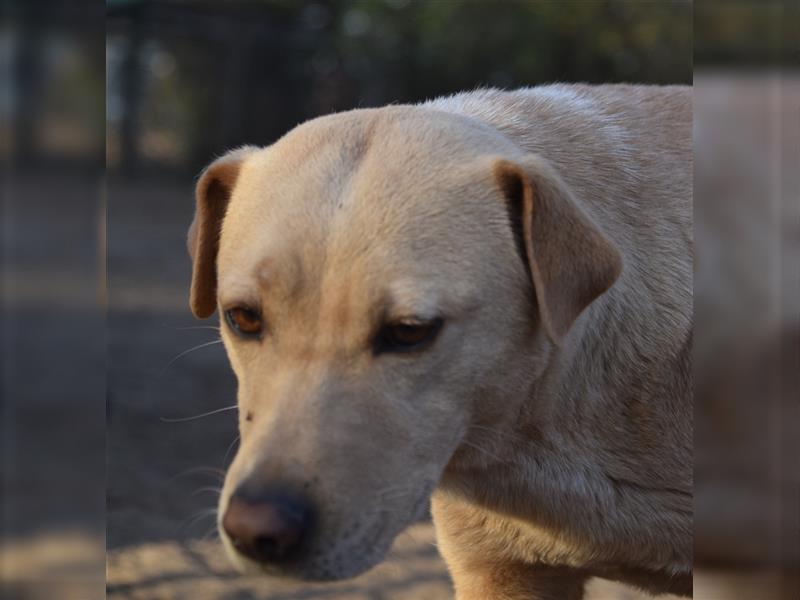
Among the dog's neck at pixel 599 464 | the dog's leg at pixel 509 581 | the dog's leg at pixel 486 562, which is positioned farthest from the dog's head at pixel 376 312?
the dog's leg at pixel 509 581

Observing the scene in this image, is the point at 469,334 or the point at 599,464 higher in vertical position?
the point at 469,334

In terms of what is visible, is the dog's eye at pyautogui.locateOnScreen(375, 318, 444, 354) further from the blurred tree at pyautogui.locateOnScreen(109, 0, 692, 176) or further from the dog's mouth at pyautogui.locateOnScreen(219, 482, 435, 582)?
the blurred tree at pyautogui.locateOnScreen(109, 0, 692, 176)

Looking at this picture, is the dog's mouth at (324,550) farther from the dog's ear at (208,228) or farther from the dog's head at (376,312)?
the dog's ear at (208,228)

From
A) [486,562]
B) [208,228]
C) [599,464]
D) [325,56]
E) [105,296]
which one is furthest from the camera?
[325,56]

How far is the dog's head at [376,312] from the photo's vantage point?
2.18 m

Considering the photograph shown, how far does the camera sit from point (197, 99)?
52.5 ft

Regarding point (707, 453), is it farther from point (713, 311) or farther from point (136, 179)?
point (136, 179)

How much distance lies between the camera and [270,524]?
2.09 metres

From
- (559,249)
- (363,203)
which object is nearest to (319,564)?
(363,203)

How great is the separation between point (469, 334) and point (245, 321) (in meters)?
0.56

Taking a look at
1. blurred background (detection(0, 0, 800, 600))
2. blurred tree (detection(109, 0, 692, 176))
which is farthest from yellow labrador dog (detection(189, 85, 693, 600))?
blurred tree (detection(109, 0, 692, 176))

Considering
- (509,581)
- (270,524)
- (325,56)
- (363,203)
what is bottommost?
(509,581)

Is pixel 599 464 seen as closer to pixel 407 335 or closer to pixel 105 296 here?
pixel 407 335

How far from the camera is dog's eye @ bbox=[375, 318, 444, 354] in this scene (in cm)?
232
